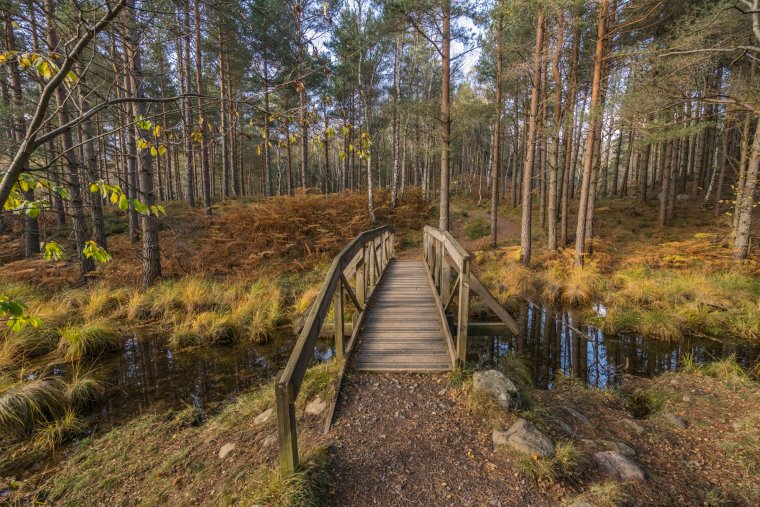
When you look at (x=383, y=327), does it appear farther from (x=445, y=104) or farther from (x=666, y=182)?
(x=666, y=182)

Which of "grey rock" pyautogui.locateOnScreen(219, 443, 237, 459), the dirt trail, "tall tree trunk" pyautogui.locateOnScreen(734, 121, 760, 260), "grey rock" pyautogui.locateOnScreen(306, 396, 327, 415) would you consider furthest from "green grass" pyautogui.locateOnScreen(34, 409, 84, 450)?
"tall tree trunk" pyautogui.locateOnScreen(734, 121, 760, 260)

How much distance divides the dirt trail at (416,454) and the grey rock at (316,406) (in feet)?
0.71

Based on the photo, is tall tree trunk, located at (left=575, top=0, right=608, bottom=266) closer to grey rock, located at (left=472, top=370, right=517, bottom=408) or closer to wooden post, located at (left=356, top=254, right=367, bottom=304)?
wooden post, located at (left=356, top=254, right=367, bottom=304)

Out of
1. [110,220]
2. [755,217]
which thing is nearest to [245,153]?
[110,220]

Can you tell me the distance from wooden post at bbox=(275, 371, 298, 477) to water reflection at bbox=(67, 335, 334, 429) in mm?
2912

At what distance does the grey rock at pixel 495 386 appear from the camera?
3.49m

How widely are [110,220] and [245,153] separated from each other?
16.5 m

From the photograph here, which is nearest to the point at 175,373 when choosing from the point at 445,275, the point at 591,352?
the point at 445,275

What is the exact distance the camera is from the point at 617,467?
298 centimetres

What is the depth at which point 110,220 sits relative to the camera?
15.5m

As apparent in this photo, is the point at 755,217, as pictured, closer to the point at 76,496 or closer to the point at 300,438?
the point at 300,438

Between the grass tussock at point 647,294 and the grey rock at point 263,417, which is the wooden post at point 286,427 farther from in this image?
the grass tussock at point 647,294

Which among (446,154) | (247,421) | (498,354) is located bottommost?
(498,354)

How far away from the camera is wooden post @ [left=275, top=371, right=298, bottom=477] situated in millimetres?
2348
